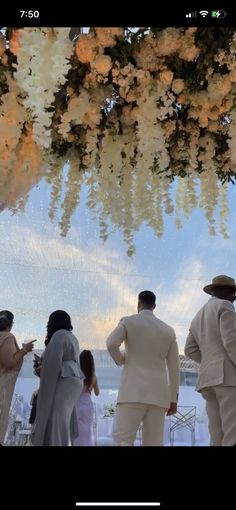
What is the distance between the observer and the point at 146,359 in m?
2.55

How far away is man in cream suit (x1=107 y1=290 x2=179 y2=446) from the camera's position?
2457 millimetres

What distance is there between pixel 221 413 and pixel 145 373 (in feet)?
1.22

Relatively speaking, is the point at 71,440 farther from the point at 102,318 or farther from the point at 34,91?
the point at 102,318

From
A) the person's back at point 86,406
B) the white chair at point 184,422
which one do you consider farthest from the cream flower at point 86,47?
the white chair at point 184,422

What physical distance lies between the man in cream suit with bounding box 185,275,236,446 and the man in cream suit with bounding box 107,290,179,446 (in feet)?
0.42

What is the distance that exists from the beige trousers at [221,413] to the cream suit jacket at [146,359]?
7.8 inches

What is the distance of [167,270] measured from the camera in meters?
4.54

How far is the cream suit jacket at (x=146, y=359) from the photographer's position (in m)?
2.47

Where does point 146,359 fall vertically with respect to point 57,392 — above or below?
above

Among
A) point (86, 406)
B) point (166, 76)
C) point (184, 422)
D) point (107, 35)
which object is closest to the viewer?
point (107, 35)

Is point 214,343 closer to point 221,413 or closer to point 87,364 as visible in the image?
point 221,413

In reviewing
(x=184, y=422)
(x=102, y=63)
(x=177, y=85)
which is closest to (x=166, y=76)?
(x=177, y=85)
